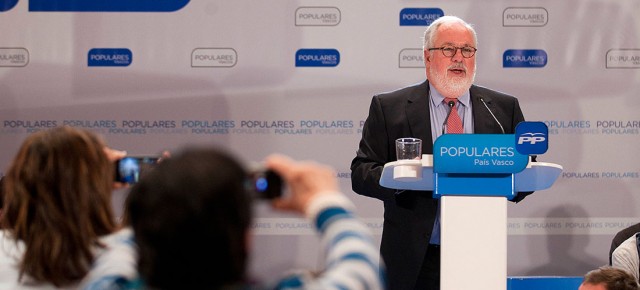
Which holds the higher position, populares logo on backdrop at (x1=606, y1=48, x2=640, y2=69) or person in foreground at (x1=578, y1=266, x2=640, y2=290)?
populares logo on backdrop at (x1=606, y1=48, x2=640, y2=69)

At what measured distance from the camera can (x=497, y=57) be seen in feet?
20.3

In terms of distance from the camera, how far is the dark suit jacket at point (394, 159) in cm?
368

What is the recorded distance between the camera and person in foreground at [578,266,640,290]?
158 inches

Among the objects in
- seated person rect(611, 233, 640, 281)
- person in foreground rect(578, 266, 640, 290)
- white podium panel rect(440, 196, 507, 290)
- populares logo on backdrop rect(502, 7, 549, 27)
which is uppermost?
populares logo on backdrop rect(502, 7, 549, 27)

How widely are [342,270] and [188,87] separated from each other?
490 centimetres

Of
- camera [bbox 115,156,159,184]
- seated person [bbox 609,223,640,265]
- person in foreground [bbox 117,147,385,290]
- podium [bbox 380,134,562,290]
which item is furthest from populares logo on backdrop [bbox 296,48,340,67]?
person in foreground [bbox 117,147,385,290]

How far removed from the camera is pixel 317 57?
6211 millimetres

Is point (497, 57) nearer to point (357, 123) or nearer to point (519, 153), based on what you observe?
point (357, 123)

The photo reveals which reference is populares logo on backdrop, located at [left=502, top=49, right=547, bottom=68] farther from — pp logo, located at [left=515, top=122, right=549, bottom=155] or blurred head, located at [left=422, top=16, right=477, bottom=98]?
pp logo, located at [left=515, top=122, right=549, bottom=155]

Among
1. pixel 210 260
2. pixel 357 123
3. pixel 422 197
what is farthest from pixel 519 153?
pixel 357 123

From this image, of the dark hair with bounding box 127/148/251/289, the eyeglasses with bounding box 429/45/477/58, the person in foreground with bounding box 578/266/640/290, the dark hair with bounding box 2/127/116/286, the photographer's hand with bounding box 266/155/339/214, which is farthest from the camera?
the eyeglasses with bounding box 429/45/477/58

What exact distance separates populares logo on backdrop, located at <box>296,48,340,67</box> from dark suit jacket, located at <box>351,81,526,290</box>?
6.55ft

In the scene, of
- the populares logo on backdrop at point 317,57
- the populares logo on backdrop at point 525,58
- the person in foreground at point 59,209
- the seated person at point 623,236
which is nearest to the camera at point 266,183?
the person in foreground at point 59,209

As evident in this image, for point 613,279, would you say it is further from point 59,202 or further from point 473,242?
point 59,202
